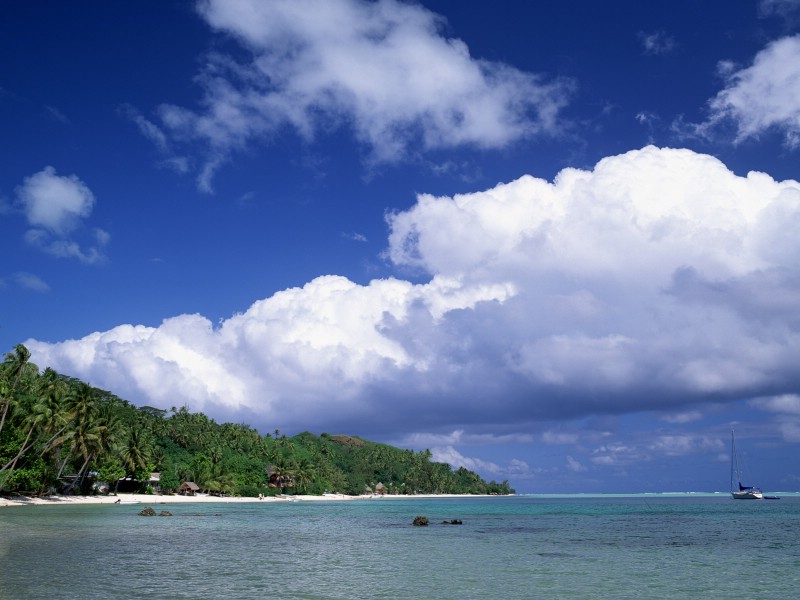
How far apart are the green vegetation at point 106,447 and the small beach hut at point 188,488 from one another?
120cm

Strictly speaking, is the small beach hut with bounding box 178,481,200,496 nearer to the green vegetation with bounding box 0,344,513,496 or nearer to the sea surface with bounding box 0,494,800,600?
the green vegetation with bounding box 0,344,513,496

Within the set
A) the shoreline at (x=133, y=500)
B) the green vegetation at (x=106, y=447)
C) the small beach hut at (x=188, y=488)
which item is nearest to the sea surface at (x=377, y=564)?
the green vegetation at (x=106, y=447)

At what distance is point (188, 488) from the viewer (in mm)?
132125

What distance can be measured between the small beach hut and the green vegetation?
120cm

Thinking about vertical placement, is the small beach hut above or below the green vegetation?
below

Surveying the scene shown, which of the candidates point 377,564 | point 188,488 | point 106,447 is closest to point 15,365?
point 106,447

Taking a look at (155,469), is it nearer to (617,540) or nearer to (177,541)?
(177,541)

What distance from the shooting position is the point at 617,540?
50219 millimetres

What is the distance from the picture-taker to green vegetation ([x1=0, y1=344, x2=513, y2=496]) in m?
77.1

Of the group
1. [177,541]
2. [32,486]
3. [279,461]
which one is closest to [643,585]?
[177,541]

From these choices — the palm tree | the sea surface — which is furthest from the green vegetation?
the sea surface

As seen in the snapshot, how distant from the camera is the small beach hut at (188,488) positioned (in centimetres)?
13125

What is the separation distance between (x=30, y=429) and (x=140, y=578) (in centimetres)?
5955

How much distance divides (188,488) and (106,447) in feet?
132
